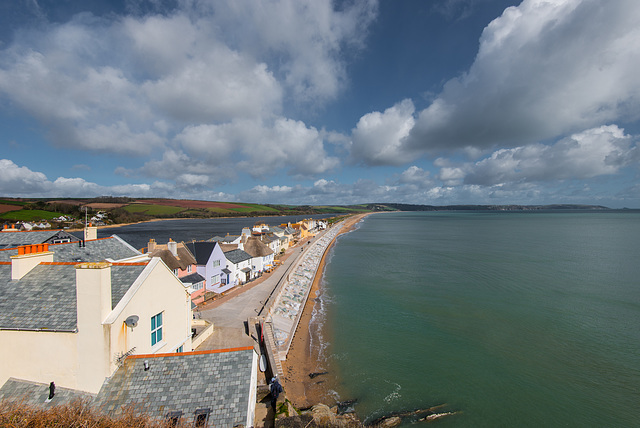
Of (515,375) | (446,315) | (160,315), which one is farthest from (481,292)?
(160,315)

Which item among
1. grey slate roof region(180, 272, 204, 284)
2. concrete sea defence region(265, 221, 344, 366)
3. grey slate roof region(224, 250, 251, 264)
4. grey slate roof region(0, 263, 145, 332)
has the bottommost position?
concrete sea defence region(265, 221, 344, 366)

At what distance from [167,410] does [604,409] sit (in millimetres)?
18840

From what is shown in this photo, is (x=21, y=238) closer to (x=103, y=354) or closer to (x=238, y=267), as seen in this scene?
(x=103, y=354)

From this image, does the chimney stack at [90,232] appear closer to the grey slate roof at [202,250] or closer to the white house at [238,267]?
the grey slate roof at [202,250]

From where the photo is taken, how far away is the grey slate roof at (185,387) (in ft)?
24.6

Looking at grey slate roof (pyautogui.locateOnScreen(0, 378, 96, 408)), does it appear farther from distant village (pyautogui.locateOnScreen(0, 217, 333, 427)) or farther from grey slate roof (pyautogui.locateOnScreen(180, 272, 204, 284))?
grey slate roof (pyautogui.locateOnScreen(180, 272, 204, 284))

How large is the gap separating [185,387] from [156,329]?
10.8ft

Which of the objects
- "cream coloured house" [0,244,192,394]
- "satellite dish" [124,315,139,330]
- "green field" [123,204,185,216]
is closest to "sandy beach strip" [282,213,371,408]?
"cream coloured house" [0,244,192,394]

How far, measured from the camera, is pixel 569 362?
17.4 metres

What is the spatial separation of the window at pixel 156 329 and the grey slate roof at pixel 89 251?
8.36 metres

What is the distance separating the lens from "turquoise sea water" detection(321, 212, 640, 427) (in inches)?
553

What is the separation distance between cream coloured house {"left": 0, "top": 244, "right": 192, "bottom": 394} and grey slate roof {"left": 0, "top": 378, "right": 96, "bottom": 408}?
13 cm

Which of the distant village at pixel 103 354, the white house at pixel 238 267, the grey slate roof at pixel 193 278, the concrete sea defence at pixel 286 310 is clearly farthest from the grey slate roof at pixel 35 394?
the white house at pixel 238 267

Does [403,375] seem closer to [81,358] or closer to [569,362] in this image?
[569,362]
